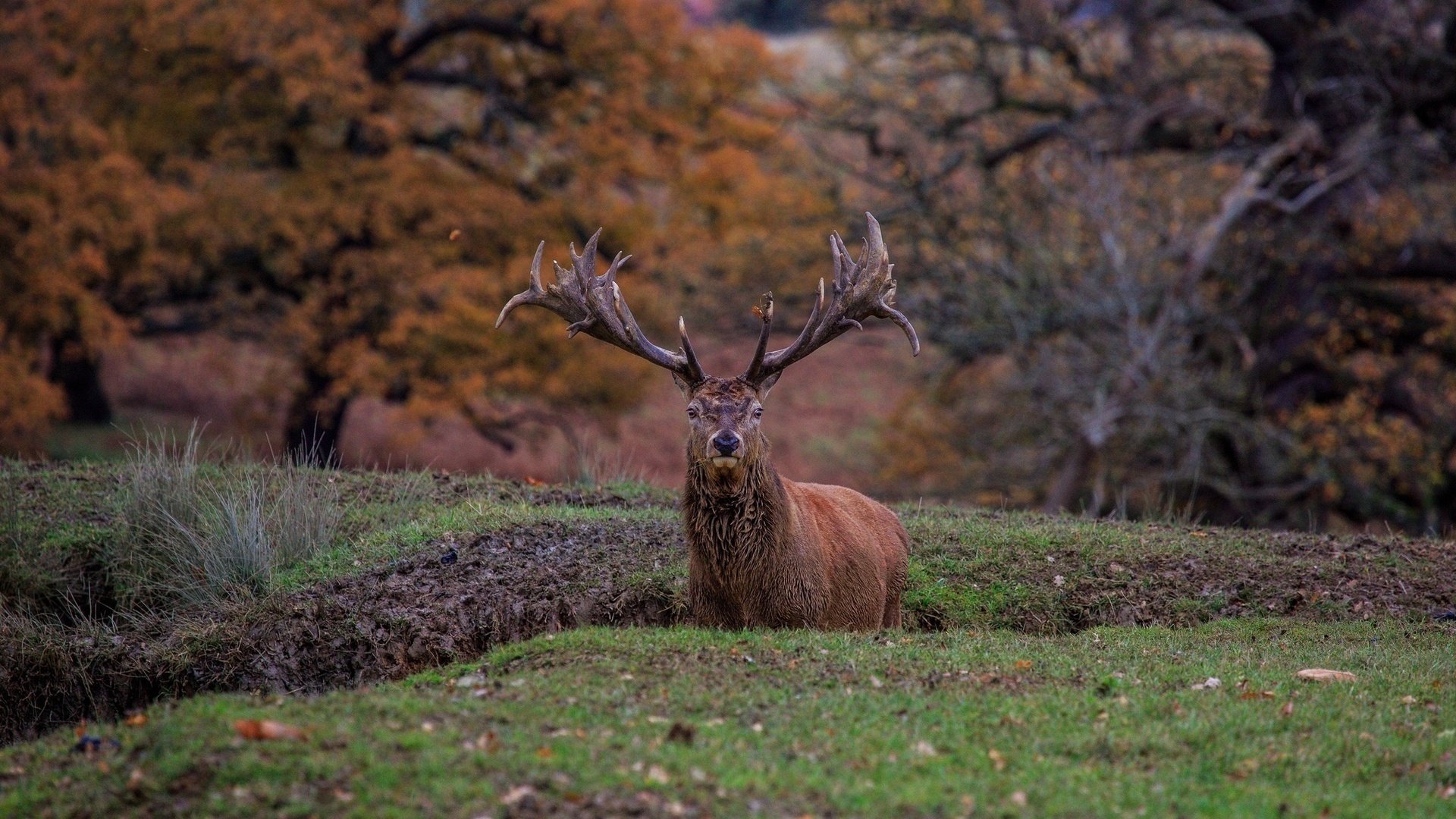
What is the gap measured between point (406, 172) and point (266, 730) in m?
18.6

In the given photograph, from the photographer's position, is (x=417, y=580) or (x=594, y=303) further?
(x=417, y=580)

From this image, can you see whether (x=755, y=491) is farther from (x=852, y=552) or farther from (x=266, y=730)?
(x=266, y=730)

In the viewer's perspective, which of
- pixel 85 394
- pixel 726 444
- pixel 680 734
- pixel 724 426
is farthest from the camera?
pixel 85 394

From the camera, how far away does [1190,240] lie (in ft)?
62.5

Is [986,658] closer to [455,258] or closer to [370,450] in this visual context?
[455,258]

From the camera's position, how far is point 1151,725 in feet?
22.5

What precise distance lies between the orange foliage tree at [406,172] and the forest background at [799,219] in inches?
3.0

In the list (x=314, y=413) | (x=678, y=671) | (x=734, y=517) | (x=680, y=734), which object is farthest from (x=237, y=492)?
(x=314, y=413)

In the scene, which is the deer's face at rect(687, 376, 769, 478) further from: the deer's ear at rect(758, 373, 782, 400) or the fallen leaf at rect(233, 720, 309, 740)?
the fallen leaf at rect(233, 720, 309, 740)

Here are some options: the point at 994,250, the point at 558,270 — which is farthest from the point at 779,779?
the point at 994,250

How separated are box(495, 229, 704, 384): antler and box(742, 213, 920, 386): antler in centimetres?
49

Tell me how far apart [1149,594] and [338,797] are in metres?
6.44

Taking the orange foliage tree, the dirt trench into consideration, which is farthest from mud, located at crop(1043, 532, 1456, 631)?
the orange foliage tree

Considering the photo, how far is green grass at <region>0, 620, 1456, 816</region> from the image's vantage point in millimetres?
5809
